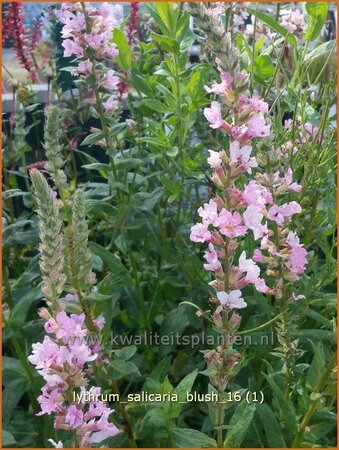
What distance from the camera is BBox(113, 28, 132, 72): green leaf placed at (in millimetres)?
1487

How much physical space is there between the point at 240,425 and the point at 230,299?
216 millimetres

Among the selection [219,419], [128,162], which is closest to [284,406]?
[219,419]

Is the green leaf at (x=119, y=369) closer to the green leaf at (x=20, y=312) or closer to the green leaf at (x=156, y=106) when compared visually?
the green leaf at (x=20, y=312)

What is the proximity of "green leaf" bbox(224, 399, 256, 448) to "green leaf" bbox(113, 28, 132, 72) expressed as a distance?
0.79m

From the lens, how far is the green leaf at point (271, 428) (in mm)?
1205

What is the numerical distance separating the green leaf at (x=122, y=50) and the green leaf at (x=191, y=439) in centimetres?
78

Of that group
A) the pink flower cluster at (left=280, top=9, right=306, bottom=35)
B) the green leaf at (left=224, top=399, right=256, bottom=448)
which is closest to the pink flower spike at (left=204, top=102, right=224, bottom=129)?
the green leaf at (left=224, top=399, right=256, bottom=448)

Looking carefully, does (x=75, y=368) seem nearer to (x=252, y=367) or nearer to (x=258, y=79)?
(x=252, y=367)

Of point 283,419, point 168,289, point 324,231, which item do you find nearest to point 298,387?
point 283,419

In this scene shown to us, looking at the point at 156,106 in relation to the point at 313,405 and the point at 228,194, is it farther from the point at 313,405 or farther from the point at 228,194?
the point at 313,405

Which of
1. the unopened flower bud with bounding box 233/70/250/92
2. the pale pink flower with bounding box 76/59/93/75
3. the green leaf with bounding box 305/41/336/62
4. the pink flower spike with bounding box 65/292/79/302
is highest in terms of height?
the unopened flower bud with bounding box 233/70/250/92

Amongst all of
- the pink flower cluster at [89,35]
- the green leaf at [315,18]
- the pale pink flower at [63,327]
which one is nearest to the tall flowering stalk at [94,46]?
the pink flower cluster at [89,35]

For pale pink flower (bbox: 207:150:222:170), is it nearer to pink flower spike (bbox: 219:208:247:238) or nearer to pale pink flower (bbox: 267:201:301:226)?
pink flower spike (bbox: 219:208:247:238)

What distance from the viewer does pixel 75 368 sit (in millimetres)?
935
